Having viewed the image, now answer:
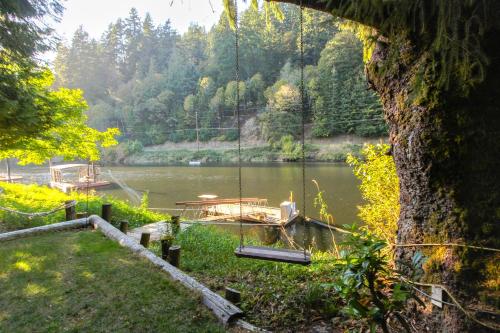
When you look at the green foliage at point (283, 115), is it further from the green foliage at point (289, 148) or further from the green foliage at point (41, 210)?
the green foliage at point (41, 210)

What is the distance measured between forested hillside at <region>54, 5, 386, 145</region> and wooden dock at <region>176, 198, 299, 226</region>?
22603 millimetres

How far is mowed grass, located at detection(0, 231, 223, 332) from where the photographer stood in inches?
119

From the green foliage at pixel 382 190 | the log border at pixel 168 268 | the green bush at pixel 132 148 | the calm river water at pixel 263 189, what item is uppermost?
the green bush at pixel 132 148

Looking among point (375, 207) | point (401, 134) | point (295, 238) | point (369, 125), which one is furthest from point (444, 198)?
point (369, 125)

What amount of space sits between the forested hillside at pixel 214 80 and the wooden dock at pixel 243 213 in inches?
890

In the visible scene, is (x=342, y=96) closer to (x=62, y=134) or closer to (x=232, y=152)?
(x=232, y=152)

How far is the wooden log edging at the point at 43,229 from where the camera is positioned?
6.09 m

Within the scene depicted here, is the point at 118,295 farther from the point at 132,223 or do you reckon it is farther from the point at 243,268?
the point at 132,223

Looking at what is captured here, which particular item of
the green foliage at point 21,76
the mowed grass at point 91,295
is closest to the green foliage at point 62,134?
the green foliage at point 21,76

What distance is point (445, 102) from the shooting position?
7.38 feet

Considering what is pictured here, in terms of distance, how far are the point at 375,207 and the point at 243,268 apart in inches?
90.0

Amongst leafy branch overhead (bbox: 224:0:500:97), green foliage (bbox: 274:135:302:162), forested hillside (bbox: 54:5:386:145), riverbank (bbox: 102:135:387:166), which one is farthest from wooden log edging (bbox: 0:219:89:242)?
green foliage (bbox: 274:135:302:162)

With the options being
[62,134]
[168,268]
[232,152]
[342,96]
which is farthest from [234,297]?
[232,152]

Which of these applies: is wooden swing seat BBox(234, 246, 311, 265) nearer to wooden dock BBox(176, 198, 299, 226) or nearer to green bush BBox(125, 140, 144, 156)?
wooden dock BBox(176, 198, 299, 226)
